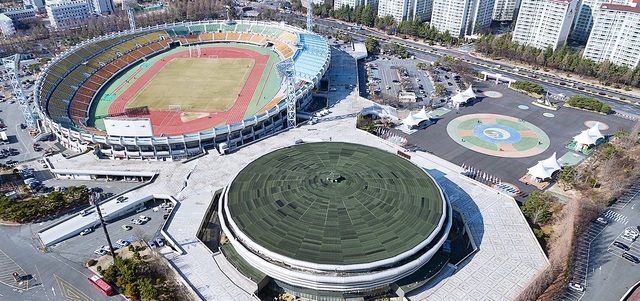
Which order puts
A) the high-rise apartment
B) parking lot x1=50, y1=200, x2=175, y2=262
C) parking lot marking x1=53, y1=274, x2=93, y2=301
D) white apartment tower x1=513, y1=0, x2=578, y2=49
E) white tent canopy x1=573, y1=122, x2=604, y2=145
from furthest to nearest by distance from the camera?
the high-rise apartment, white apartment tower x1=513, y1=0, x2=578, y2=49, white tent canopy x1=573, y1=122, x2=604, y2=145, parking lot x1=50, y1=200, x2=175, y2=262, parking lot marking x1=53, y1=274, x2=93, y2=301

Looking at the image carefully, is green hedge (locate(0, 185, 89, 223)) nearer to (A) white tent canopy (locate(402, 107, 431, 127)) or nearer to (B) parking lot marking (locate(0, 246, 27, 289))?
(B) parking lot marking (locate(0, 246, 27, 289))

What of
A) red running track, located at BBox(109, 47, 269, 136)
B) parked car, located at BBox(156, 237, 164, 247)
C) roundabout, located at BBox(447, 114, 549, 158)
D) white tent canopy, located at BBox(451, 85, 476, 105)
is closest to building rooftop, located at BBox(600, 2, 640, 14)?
white tent canopy, located at BBox(451, 85, 476, 105)

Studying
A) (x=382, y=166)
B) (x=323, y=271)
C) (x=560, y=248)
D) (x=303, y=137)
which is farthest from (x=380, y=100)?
(x=323, y=271)

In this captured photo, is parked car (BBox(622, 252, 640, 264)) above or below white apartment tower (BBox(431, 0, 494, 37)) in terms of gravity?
below

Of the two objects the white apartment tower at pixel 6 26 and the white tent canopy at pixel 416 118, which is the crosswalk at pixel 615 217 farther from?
the white apartment tower at pixel 6 26

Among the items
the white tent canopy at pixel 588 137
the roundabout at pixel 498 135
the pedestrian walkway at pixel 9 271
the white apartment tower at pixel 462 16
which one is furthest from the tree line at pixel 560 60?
the pedestrian walkway at pixel 9 271

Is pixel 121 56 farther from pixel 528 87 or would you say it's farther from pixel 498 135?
→ pixel 528 87
